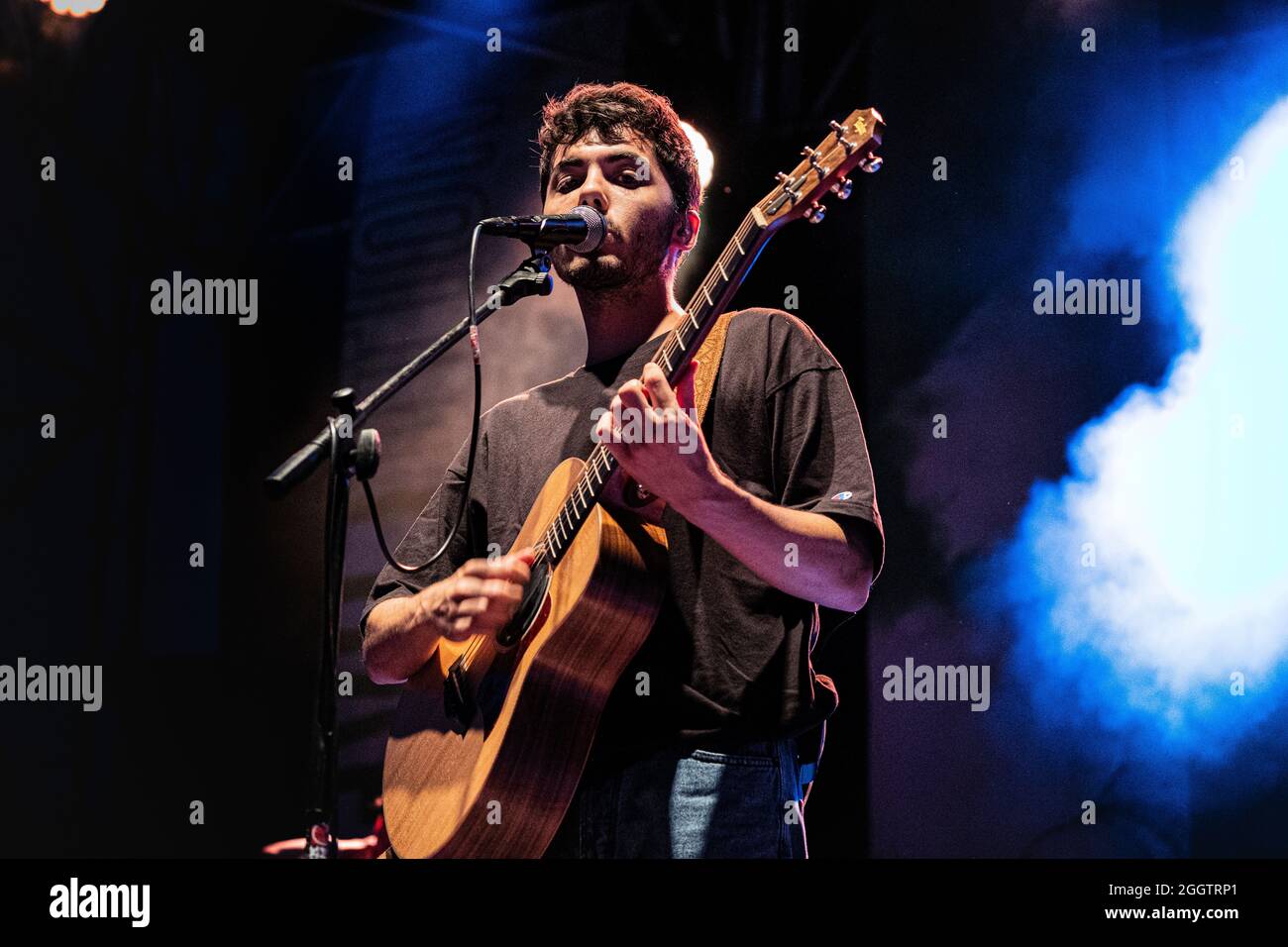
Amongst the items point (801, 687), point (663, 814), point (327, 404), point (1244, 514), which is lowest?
point (663, 814)

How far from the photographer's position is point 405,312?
146 inches

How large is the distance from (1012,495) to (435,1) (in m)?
2.21

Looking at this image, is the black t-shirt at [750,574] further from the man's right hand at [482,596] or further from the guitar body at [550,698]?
the man's right hand at [482,596]

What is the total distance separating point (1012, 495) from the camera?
328 centimetres

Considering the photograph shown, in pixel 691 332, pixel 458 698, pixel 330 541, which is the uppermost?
pixel 691 332

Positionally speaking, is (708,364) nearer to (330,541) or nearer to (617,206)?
(617,206)

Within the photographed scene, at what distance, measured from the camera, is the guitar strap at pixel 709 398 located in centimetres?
238

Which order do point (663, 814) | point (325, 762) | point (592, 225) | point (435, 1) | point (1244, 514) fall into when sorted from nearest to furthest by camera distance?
point (325, 762)
point (663, 814)
point (592, 225)
point (1244, 514)
point (435, 1)

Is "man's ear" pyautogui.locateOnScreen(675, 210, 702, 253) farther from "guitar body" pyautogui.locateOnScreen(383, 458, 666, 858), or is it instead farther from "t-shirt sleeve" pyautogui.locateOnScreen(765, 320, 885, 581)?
"guitar body" pyautogui.locateOnScreen(383, 458, 666, 858)

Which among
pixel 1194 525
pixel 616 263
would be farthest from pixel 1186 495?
pixel 616 263

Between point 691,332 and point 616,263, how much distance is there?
34 cm

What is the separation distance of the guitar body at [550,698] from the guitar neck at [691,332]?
2.0 inches
